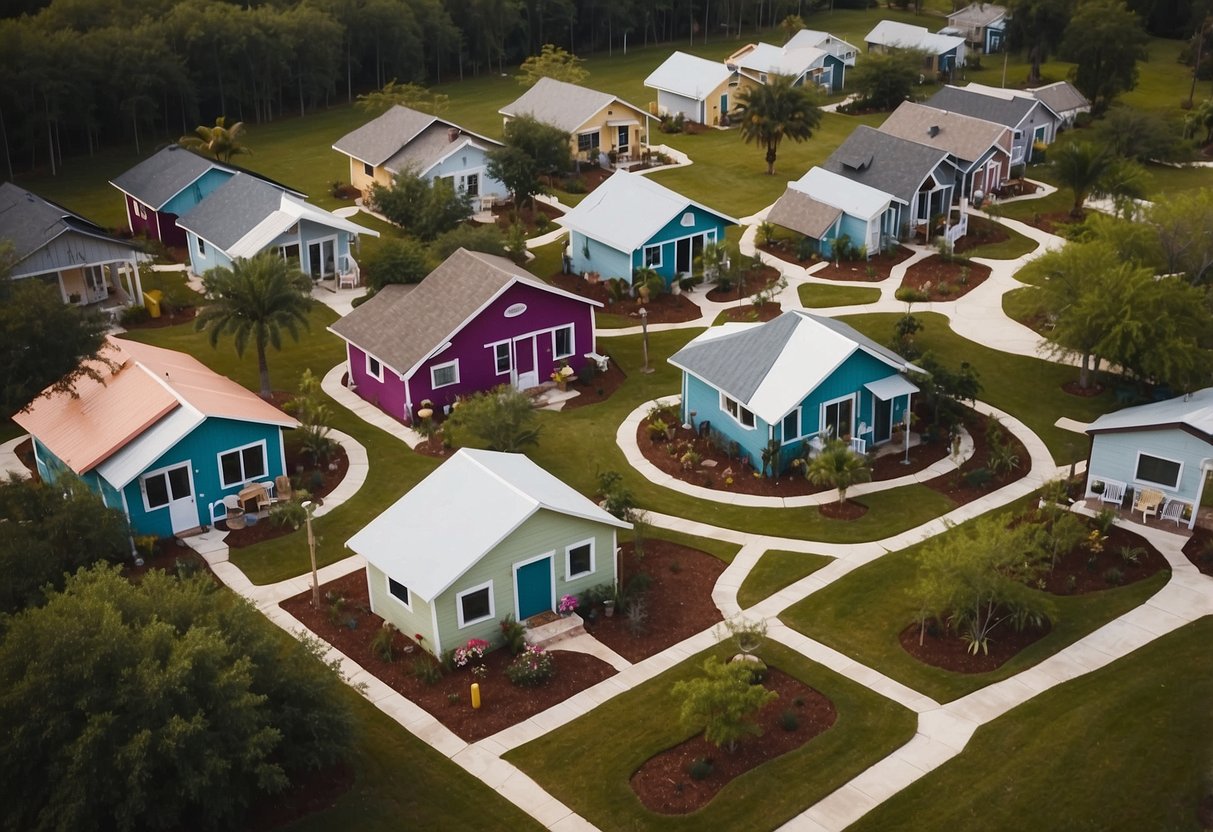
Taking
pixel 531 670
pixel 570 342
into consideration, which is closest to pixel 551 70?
pixel 570 342

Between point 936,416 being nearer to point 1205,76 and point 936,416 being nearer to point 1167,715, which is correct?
point 1167,715

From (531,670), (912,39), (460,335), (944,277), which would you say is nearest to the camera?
(531,670)

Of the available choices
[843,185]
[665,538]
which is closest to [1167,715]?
[665,538]

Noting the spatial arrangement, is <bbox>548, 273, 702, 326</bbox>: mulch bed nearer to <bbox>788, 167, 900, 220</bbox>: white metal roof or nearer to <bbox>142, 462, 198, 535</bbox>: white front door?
<bbox>788, 167, 900, 220</bbox>: white metal roof

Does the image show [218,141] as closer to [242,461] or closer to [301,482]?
[301,482]

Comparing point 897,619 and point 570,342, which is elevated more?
point 570,342

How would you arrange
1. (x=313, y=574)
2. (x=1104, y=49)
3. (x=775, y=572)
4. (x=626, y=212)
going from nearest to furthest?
(x=313, y=574), (x=775, y=572), (x=626, y=212), (x=1104, y=49)

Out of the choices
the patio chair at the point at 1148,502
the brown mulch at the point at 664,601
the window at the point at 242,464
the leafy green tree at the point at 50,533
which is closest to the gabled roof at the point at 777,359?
the brown mulch at the point at 664,601
